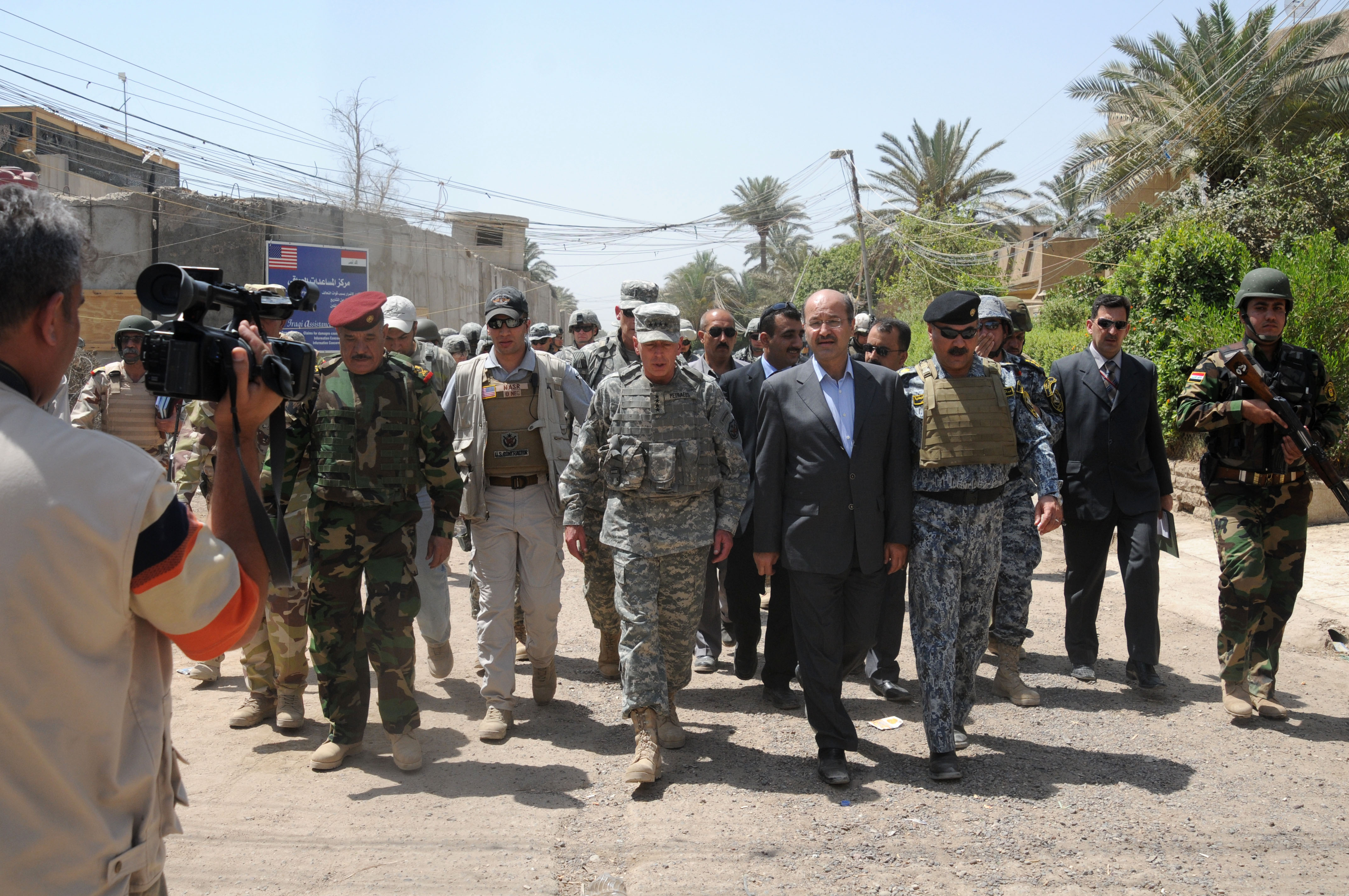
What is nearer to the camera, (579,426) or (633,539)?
(633,539)

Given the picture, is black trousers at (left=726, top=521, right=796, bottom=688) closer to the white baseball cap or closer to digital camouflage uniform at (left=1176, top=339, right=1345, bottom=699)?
digital camouflage uniform at (left=1176, top=339, right=1345, bottom=699)

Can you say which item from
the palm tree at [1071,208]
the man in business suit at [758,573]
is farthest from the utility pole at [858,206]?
Result: the man in business suit at [758,573]

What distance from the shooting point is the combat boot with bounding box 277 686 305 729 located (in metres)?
5.14

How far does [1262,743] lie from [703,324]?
406cm

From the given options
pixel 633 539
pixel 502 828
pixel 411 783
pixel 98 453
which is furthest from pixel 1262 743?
pixel 98 453

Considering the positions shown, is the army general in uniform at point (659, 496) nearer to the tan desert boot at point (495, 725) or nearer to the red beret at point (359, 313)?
the tan desert boot at point (495, 725)

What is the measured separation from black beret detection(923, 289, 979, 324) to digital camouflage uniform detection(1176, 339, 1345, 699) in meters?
1.64

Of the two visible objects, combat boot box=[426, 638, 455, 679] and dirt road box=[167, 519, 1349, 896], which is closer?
dirt road box=[167, 519, 1349, 896]

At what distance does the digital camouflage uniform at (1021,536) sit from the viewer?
5.65 metres

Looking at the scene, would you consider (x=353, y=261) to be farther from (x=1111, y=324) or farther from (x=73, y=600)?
(x=73, y=600)

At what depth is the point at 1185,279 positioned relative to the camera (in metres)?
11.8

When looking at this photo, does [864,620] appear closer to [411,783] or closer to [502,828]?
[502,828]

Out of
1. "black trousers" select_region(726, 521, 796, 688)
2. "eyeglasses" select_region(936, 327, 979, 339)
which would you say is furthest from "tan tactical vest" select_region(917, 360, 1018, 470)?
"black trousers" select_region(726, 521, 796, 688)

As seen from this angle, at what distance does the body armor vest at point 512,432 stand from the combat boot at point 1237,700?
393cm
